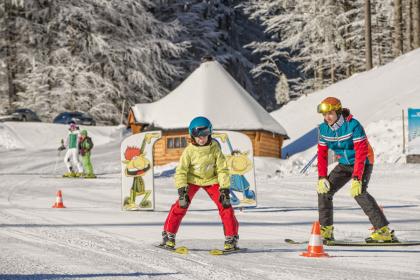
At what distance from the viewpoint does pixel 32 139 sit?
37.8 metres

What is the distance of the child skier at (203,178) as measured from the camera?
768 centimetres

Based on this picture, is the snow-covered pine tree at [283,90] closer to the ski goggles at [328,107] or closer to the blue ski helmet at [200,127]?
A: the ski goggles at [328,107]

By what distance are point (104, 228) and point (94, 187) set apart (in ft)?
31.8

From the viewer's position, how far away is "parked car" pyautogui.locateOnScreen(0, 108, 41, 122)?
42.1m

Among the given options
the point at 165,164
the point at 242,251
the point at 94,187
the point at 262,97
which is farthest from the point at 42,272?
the point at 262,97

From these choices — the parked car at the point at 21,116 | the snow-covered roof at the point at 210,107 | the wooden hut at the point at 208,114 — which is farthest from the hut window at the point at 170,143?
the parked car at the point at 21,116

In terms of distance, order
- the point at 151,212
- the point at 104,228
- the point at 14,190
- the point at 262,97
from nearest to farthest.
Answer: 1. the point at 104,228
2. the point at 151,212
3. the point at 14,190
4. the point at 262,97

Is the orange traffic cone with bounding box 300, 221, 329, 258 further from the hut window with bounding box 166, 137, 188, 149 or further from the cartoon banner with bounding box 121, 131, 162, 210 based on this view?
the hut window with bounding box 166, 137, 188, 149

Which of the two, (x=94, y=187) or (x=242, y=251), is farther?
(x=94, y=187)

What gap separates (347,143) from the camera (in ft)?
27.4

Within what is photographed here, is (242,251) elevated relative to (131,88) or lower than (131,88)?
lower

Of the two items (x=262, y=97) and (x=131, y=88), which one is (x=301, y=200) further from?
(x=262, y=97)

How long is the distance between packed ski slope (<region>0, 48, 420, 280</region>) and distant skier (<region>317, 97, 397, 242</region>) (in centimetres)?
43

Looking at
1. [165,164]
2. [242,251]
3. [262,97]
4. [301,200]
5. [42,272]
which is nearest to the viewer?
[42,272]
